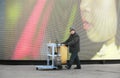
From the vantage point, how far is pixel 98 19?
19.3 meters

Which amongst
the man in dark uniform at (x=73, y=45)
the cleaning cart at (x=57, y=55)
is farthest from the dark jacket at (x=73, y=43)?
the cleaning cart at (x=57, y=55)

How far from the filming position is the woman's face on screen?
19156 millimetres

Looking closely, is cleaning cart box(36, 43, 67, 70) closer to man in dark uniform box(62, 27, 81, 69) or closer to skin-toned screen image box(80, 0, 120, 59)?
man in dark uniform box(62, 27, 81, 69)

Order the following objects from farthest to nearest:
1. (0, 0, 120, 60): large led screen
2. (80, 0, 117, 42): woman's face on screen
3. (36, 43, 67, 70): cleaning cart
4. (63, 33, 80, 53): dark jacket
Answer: (80, 0, 117, 42): woman's face on screen < (0, 0, 120, 60): large led screen < (63, 33, 80, 53): dark jacket < (36, 43, 67, 70): cleaning cart

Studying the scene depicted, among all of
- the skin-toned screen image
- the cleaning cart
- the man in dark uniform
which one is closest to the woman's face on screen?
the skin-toned screen image

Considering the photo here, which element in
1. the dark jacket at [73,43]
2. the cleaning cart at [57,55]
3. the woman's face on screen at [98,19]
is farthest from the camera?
the woman's face on screen at [98,19]

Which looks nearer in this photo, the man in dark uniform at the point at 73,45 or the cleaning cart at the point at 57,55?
the cleaning cart at the point at 57,55

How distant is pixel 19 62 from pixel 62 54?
2891mm

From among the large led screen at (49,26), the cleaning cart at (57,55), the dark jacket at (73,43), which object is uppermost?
the large led screen at (49,26)

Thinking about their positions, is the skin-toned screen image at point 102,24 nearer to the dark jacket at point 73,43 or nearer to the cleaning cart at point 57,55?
the dark jacket at point 73,43

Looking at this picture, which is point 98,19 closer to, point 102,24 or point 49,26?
point 102,24

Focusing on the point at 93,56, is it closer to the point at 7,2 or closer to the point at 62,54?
the point at 62,54

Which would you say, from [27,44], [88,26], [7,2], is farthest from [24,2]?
[88,26]

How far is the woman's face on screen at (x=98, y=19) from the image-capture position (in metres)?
19.2
